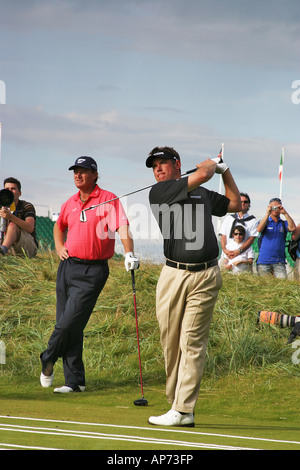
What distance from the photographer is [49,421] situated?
5.31 m

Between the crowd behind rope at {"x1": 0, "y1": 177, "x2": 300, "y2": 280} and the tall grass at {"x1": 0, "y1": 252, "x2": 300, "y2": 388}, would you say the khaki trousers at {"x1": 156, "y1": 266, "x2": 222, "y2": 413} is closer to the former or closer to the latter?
the tall grass at {"x1": 0, "y1": 252, "x2": 300, "y2": 388}

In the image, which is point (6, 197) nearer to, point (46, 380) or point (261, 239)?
point (46, 380)

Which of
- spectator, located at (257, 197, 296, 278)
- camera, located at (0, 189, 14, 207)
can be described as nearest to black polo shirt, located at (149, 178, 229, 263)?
camera, located at (0, 189, 14, 207)

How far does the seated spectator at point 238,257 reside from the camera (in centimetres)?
1153

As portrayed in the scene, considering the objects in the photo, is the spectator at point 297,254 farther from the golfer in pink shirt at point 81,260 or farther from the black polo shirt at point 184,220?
the black polo shirt at point 184,220

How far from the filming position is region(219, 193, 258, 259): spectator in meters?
11.6

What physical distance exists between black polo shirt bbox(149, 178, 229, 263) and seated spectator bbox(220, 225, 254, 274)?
6.05 m

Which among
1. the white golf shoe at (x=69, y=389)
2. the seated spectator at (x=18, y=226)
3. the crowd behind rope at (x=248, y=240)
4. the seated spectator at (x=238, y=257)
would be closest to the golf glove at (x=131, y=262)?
the white golf shoe at (x=69, y=389)

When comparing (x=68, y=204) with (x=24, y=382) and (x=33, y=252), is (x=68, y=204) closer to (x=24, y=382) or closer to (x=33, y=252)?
(x=24, y=382)

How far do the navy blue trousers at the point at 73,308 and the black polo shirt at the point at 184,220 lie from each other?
1.82 metres
